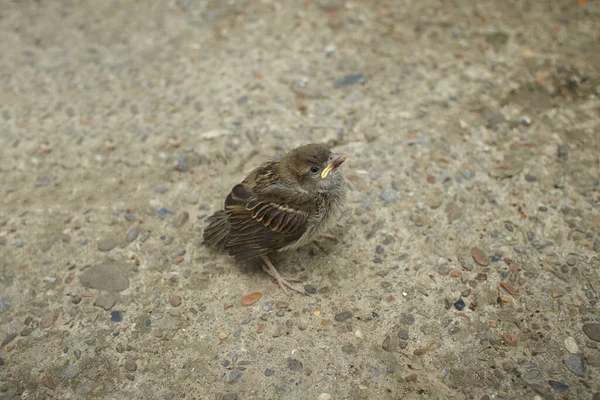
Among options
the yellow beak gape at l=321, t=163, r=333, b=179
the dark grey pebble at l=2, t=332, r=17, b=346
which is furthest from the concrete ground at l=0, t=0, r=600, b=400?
the yellow beak gape at l=321, t=163, r=333, b=179

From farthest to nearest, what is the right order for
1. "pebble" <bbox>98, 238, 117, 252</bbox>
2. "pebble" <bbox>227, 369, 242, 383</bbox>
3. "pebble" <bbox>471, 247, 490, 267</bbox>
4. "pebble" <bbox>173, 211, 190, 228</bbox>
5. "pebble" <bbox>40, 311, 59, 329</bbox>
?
1. "pebble" <bbox>173, 211, 190, 228</bbox>
2. "pebble" <bbox>98, 238, 117, 252</bbox>
3. "pebble" <bbox>471, 247, 490, 267</bbox>
4. "pebble" <bbox>40, 311, 59, 329</bbox>
5. "pebble" <bbox>227, 369, 242, 383</bbox>

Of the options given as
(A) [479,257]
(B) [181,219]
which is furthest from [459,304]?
(B) [181,219]

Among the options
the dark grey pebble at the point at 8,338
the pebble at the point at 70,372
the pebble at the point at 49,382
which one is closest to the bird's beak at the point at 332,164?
the pebble at the point at 70,372

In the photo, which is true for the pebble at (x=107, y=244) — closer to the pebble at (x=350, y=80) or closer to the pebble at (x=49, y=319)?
the pebble at (x=49, y=319)

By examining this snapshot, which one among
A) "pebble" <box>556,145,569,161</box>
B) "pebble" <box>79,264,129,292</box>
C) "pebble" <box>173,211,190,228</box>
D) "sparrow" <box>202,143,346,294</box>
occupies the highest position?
"sparrow" <box>202,143,346,294</box>

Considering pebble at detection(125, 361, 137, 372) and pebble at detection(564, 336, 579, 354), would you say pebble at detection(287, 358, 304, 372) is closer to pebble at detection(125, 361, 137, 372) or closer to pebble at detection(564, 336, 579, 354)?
pebble at detection(125, 361, 137, 372)

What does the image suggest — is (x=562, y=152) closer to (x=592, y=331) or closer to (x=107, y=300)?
(x=592, y=331)

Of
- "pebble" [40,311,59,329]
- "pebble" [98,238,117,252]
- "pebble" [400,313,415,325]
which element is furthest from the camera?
"pebble" [98,238,117,252]
